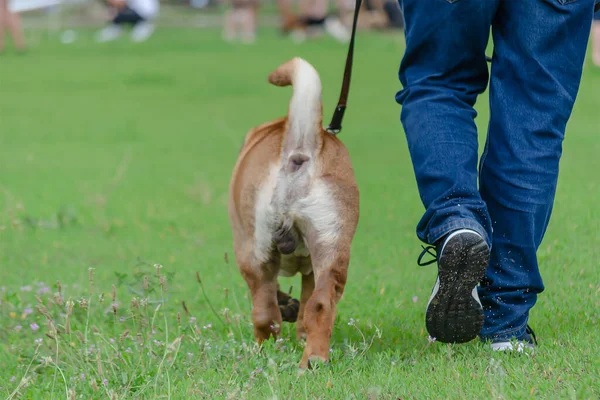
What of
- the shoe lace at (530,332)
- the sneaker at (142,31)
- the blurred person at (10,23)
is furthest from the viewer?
the sneaker at (142,31)

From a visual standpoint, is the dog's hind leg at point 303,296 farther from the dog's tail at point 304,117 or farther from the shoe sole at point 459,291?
the shoe sole at point 459,291

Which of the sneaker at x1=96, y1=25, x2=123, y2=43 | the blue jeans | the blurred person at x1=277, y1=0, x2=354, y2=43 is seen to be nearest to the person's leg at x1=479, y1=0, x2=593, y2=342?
the blue jeans

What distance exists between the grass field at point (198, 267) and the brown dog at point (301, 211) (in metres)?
0.16

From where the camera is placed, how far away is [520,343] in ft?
11.0

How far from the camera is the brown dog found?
3471 mm

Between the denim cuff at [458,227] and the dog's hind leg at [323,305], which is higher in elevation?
the denim cuff at [458,227]

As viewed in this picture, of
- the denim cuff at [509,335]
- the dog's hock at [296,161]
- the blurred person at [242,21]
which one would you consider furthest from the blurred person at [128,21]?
the denim cuff at [509,335]

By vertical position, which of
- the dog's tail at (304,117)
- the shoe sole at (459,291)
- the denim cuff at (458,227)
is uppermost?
the dog's tail at (304,117)

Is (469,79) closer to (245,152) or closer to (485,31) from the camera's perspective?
(485,31)

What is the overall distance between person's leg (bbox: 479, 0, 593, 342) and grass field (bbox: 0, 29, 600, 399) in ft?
0.80

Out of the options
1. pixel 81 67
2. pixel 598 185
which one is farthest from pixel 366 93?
pixel 598 185

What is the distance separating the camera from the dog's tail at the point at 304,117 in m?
3.51

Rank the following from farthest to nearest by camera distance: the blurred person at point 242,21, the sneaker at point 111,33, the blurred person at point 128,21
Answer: the blurred person at point 128,21
the sneaker at point 111,33
the blurred person at point 242,21

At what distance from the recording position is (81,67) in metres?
16.9
